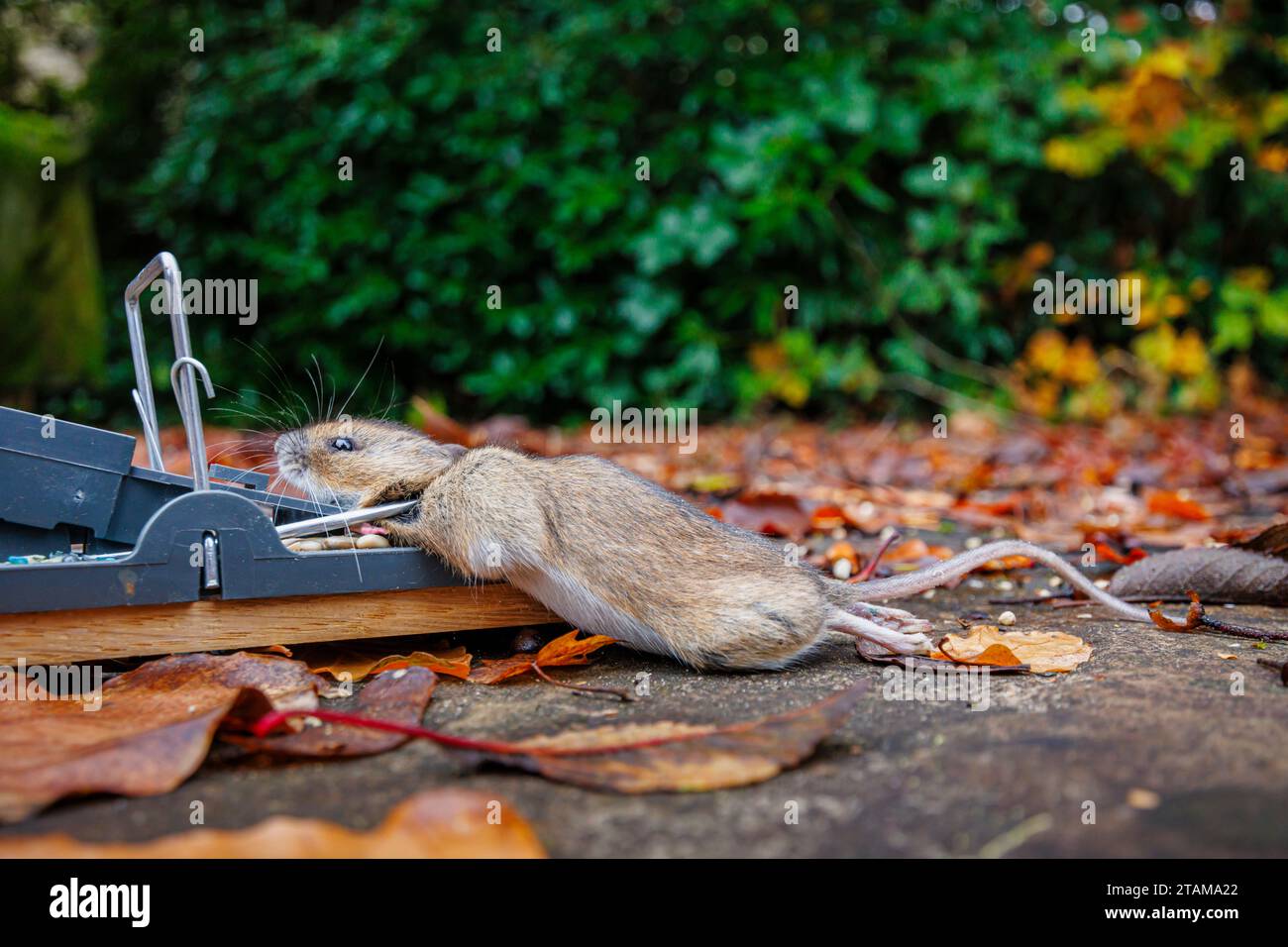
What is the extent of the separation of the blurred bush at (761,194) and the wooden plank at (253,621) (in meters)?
4.86

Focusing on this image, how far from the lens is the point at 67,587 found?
199 cm

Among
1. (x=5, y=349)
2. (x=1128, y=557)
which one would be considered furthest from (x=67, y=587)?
(x=5, y=349)

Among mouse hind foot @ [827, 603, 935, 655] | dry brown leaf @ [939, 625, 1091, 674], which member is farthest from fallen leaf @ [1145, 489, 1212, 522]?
mouse hind foot @ [827, 603, 935, 655]

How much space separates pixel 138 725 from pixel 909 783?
126 cm

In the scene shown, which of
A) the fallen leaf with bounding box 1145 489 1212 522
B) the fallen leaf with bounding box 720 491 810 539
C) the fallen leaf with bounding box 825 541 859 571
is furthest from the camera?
the fallen leaf with bounding box 1145 489 1212 522

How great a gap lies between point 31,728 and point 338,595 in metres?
0.64

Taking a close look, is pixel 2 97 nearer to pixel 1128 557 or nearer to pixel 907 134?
pixel 907 134

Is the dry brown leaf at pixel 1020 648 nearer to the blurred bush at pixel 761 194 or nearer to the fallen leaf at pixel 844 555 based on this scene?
the fallen leaf at pixel 844 555

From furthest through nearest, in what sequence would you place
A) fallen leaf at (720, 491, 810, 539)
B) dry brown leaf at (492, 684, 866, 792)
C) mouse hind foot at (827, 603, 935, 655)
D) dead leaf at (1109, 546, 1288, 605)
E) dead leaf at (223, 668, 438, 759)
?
1. fallen leaf at (720, 491, 810, 539)
2. dead leaf at (1109, 546, 1288, 605)
3. mouse hind foot at (827, 603, 935, 655)
4. dead leaf at (223, 668, 438, 759)
5. dry brown leaf at (492, 684, 866, 792)

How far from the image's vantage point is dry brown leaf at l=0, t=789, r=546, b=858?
1255 millimetres

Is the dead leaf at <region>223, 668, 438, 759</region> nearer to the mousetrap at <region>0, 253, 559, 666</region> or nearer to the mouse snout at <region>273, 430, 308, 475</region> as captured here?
the mousetrap at <region>0, 253, 559, 666</region>

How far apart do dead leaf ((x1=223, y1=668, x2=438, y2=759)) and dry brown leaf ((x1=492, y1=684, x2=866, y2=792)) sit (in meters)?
0.25

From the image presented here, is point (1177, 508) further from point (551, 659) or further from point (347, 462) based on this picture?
point (347, 462)

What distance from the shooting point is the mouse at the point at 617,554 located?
6.98ft
